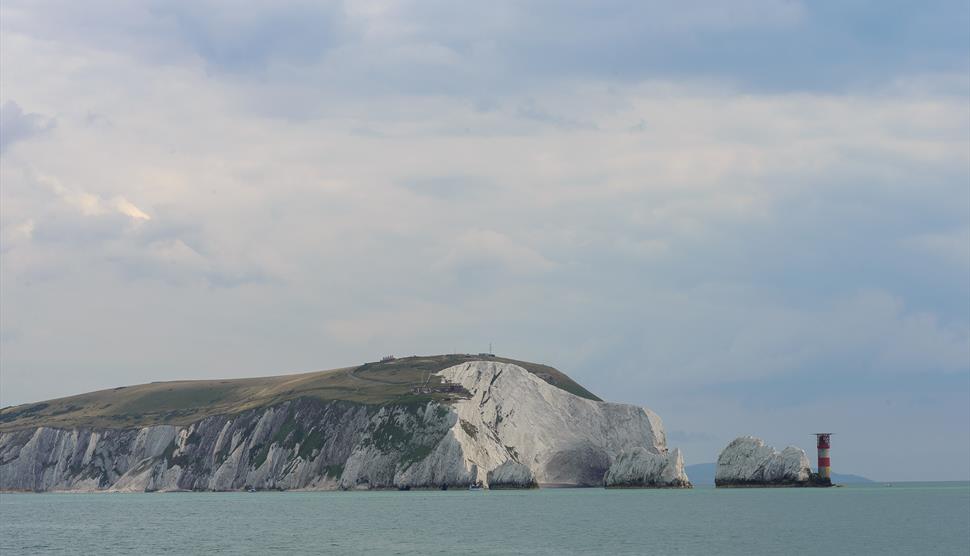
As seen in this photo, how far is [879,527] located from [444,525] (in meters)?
45.7

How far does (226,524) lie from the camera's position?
119188mm

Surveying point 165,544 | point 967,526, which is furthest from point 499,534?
point 967,526

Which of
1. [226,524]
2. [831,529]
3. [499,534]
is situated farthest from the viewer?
[226,524]

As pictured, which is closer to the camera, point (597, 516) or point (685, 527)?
point (685, 527)

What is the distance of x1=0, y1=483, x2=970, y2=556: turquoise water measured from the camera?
293 feet

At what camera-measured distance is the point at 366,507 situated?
150625 mm

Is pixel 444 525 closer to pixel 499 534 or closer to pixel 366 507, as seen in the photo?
pixel 499 534

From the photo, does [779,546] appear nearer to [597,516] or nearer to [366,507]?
[597,516]

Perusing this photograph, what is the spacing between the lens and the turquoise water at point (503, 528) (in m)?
89.3

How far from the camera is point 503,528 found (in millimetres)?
108875

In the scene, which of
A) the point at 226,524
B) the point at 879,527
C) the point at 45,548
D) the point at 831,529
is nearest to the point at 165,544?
the point at 45,548

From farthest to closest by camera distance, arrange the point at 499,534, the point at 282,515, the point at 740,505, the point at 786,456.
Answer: the point at 786,456
the point at 740,505
the point at 282,515
the point at 499,534

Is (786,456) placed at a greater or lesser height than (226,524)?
greater

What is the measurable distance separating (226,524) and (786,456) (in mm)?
114467
